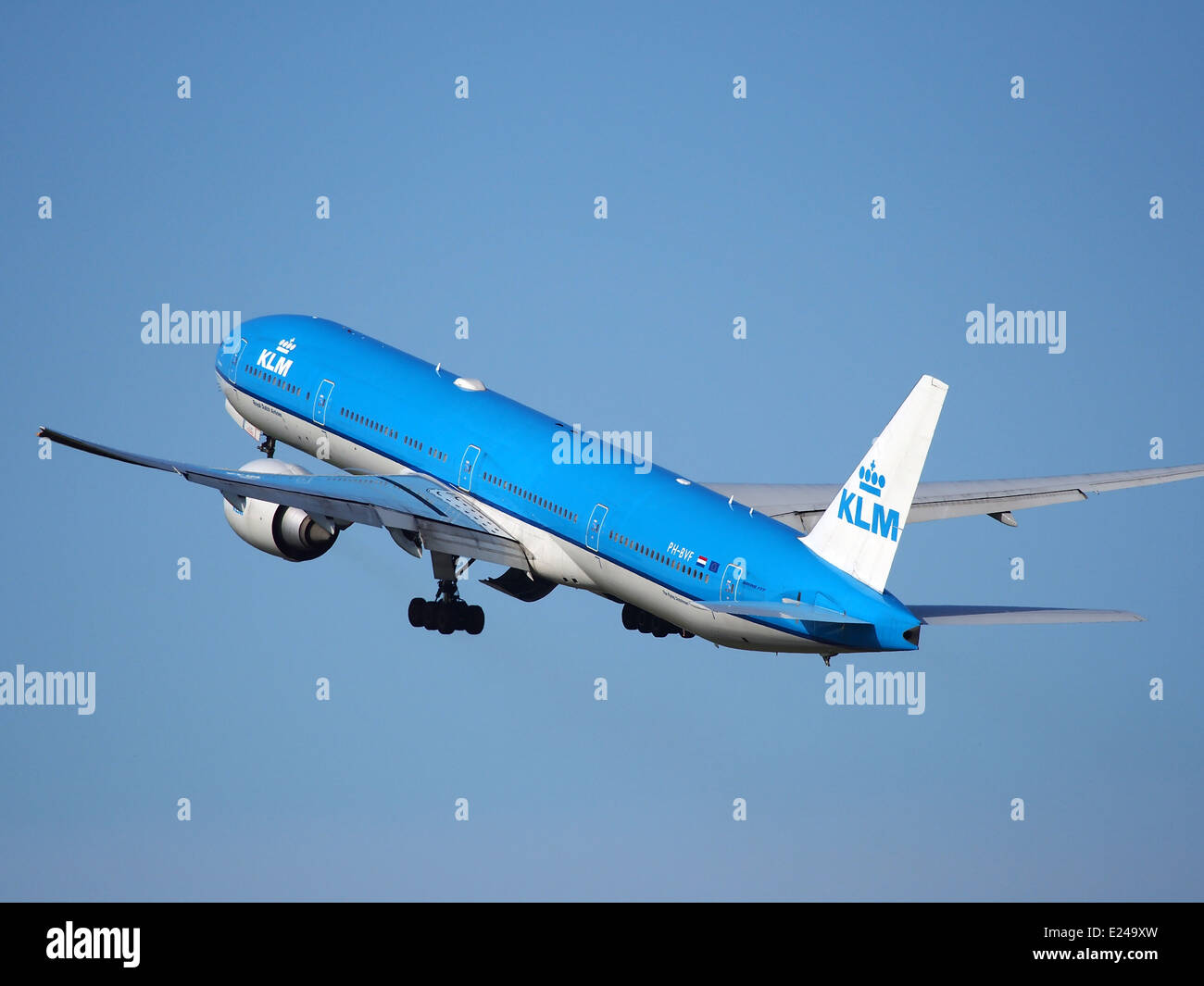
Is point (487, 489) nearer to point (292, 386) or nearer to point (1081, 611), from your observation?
point (292, 386)

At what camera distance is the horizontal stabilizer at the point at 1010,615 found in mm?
45625

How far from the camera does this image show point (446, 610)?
197ft

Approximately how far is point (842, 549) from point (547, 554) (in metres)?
9.61

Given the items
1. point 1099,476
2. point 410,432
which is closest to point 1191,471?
point 1099,476

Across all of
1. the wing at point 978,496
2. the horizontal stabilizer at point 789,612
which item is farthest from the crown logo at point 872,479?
the wing at point 978,496

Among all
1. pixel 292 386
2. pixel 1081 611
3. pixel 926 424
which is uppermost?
pixel 292 386

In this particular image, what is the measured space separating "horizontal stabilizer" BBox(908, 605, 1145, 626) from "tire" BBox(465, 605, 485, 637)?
15.0 m

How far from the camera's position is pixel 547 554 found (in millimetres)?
56750

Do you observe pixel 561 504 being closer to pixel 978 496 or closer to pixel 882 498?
pixel 882 498

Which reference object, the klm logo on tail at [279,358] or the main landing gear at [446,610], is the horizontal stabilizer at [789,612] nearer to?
the main landing gear at [446,610]

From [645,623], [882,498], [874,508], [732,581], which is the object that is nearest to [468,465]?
[645,623]

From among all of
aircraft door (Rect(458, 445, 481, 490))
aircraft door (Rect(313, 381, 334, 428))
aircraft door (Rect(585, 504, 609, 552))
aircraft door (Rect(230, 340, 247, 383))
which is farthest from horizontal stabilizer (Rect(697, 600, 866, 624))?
aircraft door (Rect(230, 340, 247, 383))

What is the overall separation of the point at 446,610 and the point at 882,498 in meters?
15.6

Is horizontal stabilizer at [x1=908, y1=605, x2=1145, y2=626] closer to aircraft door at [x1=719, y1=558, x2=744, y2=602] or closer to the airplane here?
the airplane
